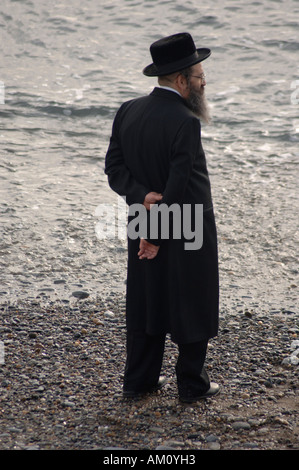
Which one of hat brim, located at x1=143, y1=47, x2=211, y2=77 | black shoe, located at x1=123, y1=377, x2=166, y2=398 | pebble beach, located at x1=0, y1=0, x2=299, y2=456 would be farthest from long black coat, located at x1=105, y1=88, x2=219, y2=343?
pebble beach, located at x1=0, y1=0, x2=299, y2=456

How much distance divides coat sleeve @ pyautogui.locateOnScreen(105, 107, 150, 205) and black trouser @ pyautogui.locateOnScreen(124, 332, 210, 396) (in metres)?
0.81

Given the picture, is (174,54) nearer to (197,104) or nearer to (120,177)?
(197,104)

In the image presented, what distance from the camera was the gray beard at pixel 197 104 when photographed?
142 inches

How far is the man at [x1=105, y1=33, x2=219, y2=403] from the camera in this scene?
350 cm

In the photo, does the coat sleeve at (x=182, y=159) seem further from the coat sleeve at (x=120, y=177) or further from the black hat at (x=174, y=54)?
the black hat at (x=174, y=54)

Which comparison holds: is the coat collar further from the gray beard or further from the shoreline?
the shoreline

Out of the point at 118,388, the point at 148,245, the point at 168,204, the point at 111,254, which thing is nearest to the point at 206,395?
the point at 118,388

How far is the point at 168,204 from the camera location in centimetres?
350

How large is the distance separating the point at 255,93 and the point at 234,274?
8.06 metres

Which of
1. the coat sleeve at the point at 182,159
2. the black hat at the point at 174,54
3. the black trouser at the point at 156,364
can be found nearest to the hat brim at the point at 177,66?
the black hat at the point at 174,54

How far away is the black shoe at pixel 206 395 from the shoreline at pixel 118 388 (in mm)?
42
